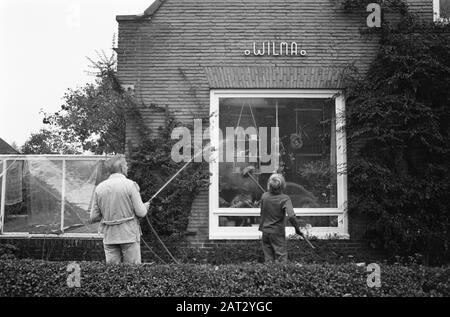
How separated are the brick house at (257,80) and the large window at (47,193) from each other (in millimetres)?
1115

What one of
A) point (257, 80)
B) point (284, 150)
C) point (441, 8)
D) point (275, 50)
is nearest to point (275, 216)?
point (284, 150)

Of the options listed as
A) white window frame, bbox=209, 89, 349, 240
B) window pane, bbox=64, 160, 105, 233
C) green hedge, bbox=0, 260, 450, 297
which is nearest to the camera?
green hedge, bbox=0, 260, 450, 297

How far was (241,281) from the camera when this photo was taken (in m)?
4.84

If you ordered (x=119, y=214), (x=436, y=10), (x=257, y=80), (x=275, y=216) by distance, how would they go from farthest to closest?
(x=436, y=10) < (x=257, y=80) < (x=275, y=216) < (x=119, y=214)

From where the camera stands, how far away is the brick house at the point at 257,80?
8.01m

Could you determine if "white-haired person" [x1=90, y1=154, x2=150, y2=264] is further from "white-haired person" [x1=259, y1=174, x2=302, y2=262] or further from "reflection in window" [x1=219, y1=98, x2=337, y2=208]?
"reflection in window" [x1=219, y1=98, x2=337, y2=208]

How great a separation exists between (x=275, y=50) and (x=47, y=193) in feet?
15.6

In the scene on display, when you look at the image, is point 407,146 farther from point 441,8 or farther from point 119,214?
point 119,214

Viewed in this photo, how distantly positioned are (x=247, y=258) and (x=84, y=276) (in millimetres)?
3264

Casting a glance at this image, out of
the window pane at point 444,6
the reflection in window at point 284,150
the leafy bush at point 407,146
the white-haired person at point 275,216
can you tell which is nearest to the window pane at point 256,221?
the reflection in window at point 284,150

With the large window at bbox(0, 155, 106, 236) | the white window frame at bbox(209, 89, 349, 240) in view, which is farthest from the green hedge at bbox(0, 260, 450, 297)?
the white window frame at bbox(209, 89, 349, 240)

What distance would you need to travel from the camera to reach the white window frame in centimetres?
790

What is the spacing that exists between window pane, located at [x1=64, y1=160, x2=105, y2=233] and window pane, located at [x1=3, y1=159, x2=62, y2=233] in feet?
0.53
